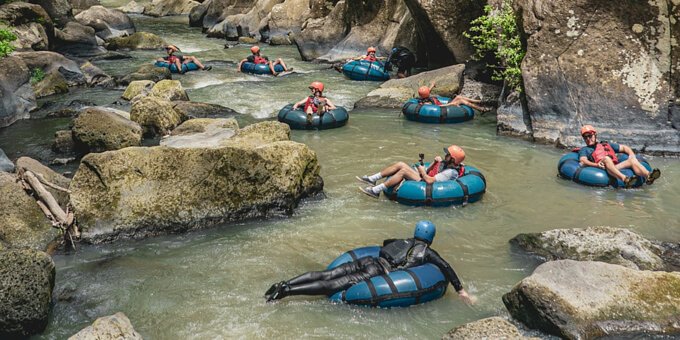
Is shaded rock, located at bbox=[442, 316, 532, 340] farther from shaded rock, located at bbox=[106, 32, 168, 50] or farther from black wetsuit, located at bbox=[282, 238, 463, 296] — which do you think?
shaded rock, located at bbox=[106, 32, 168, 50]

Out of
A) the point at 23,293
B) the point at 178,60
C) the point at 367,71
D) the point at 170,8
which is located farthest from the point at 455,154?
the point at 170,8

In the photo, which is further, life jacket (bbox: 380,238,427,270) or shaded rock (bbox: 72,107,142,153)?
shaded rock (bbox: 72,107,142,153)

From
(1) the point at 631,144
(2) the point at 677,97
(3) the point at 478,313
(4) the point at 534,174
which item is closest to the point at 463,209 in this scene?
(4) the point at 534,174

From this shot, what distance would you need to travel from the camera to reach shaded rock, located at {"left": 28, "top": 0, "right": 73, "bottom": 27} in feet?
93.3

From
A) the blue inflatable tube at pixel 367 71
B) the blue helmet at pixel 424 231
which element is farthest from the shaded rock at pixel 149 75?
the blue helmet at pixel 424 231

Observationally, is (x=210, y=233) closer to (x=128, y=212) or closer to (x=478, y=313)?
(x=128, y=212)

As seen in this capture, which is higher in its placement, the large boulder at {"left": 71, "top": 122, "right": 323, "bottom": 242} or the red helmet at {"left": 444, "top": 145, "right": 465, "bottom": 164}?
the red helmet at {"left": 444, "top": 145, "right": 465, "bottom": 164}

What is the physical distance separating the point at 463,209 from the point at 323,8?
20330 millimetres

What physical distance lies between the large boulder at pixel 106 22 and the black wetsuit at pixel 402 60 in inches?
709

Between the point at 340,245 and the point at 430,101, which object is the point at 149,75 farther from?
the point at 340,245

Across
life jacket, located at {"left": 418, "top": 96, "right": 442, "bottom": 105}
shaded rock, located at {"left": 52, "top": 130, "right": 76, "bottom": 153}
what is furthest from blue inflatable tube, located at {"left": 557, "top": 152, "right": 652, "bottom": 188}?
shaded rock, located at {"left": 52, "top": 130, "right": 76, "bottom": 153}

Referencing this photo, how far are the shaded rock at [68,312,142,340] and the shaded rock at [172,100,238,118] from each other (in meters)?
10.7

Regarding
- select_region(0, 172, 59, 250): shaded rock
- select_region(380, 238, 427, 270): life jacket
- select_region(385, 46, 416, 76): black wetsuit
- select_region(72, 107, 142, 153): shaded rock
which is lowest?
select_region(0, 172, 59, 250): shaded rock

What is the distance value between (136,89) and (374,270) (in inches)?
523
